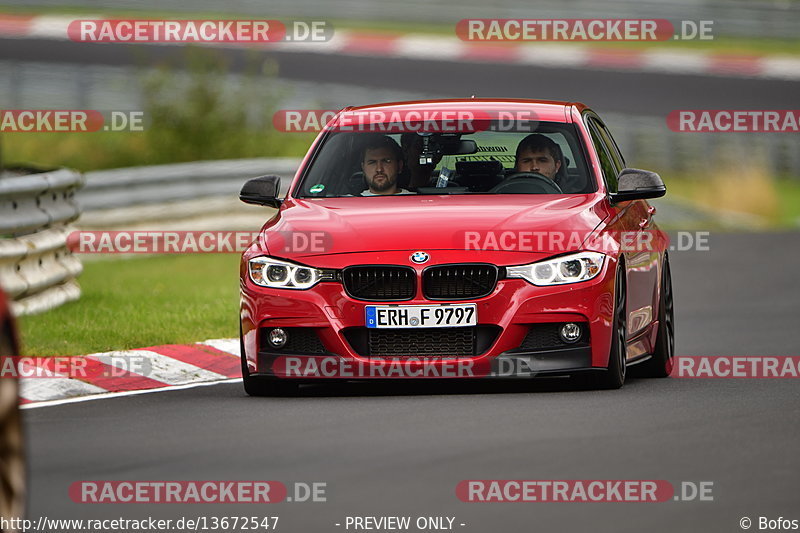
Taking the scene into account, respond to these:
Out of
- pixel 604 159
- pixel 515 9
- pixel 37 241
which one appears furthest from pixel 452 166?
pixel 515 9

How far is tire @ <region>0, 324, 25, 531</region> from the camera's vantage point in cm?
529

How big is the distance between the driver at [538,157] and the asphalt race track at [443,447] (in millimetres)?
1310

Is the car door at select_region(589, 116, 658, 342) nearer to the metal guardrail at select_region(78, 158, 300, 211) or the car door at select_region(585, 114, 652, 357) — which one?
the car door at select_region(585, 114, 652, 357)

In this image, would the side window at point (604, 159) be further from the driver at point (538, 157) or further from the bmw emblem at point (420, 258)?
the bmw emblem at point (420, 258)

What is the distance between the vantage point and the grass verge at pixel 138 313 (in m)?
12.7

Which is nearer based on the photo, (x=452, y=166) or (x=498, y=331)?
(x=498, y=331)

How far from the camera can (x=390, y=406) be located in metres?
9.89

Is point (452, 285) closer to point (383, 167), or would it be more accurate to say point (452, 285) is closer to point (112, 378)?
point (383, 167)

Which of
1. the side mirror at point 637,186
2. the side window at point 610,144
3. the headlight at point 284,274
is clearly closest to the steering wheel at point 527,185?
the side mirror at point 637,186

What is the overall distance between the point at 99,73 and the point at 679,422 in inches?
978

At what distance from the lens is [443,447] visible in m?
8.42

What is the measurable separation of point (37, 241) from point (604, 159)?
15.4ft

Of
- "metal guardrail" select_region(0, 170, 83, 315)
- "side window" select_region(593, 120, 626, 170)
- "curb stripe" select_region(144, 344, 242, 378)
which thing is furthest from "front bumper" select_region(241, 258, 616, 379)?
"metal guardrail" select_region(0, 170, 83, 315)

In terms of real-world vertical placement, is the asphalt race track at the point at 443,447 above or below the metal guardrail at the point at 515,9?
below
